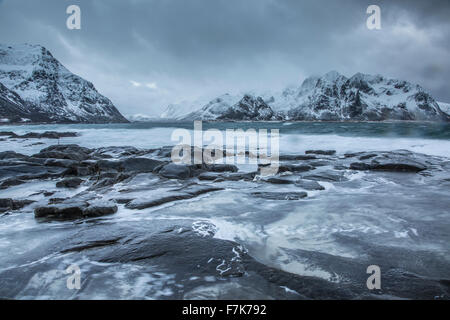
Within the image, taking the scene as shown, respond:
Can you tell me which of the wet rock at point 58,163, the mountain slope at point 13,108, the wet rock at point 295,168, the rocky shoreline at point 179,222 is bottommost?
the rocky shoreline at point 179,222

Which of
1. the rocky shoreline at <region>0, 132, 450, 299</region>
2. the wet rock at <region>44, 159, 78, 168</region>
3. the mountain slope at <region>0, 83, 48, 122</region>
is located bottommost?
the rocky shoreline at <region>0, 132, 450, 299</region>

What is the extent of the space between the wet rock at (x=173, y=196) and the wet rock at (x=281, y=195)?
1.20 m

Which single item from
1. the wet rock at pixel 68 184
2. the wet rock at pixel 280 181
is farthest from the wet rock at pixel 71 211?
the wet rock at pixel 280 181

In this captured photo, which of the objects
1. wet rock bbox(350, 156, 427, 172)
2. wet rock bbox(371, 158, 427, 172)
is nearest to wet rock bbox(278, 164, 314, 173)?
wet rock bbox(350, 156, 427, 172)

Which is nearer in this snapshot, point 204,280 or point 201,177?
point 204,280

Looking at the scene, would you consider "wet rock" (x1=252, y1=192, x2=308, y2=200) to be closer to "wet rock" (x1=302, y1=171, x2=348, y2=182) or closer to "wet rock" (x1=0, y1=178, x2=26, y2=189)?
Result: "wet rock" (x1=302, y1=171, x2=348, y2=182)

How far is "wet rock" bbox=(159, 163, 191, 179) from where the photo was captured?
26.6ft

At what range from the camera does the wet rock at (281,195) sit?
6066 millimetres

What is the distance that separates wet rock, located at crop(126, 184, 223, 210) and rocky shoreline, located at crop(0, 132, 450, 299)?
2cm

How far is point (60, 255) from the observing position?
11.0 ft

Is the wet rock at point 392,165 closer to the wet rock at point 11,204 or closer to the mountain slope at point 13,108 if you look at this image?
the wet rock at point 11,204

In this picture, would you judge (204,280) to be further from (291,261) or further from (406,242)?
(406,242)

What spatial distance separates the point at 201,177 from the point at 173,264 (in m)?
5.13
